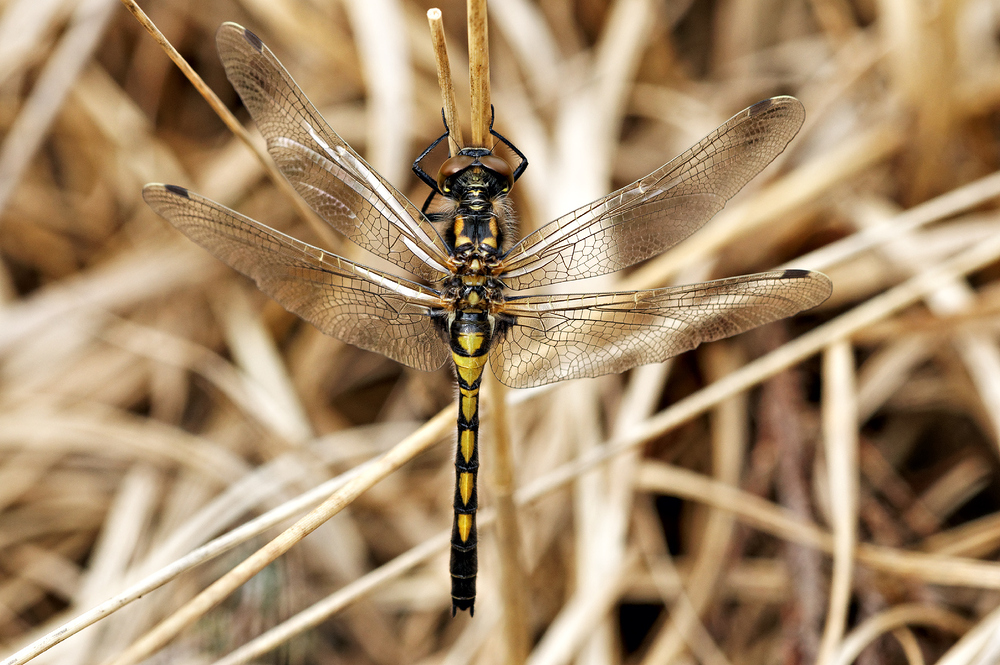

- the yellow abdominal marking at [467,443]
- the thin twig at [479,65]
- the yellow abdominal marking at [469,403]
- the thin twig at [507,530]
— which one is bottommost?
the thin twig at [507,530]

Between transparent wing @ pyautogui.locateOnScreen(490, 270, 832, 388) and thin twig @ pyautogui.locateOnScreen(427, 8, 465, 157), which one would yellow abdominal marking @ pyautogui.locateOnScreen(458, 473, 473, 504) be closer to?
transparent wing @ pyautogui.locateOnScreen(490, 270, 832, 388)

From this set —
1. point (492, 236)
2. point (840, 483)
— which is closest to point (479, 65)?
point (492, 236)

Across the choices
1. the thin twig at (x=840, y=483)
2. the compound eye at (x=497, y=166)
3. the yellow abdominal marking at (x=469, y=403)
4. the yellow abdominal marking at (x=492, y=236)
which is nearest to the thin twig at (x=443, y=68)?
the compound eye at (x=497, y=166)

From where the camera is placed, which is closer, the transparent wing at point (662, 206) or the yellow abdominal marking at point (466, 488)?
the transparent wing at point (662, 206)

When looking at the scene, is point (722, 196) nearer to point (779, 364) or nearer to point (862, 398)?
point (779, 364)

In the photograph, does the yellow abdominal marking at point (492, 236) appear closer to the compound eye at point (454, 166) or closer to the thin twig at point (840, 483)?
the compound eye at point (454, 166)

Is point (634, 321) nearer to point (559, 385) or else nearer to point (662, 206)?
point (662, 206)
